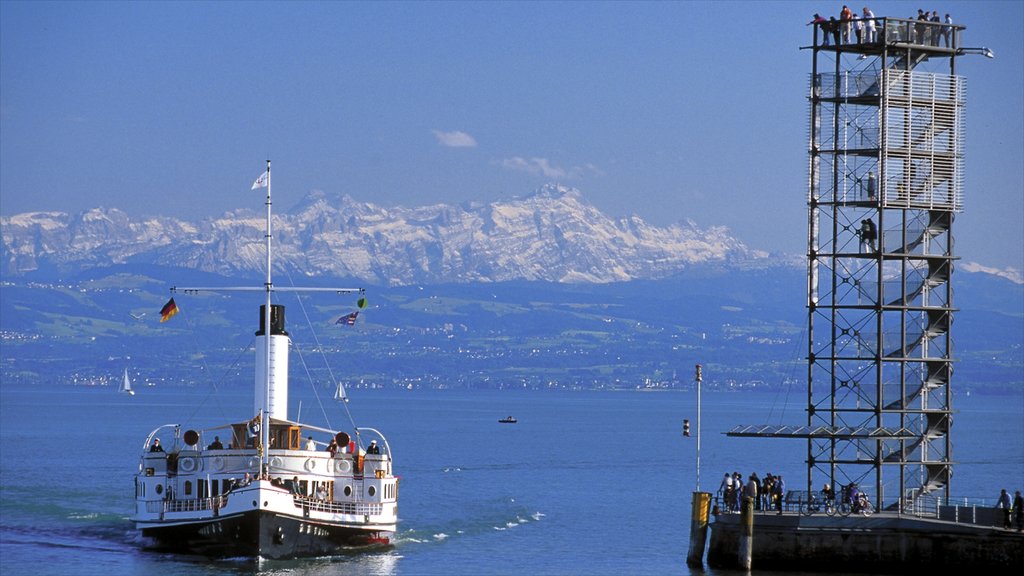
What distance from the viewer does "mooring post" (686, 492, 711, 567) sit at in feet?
185

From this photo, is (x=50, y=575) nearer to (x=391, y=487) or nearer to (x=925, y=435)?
(x=391, y=487)

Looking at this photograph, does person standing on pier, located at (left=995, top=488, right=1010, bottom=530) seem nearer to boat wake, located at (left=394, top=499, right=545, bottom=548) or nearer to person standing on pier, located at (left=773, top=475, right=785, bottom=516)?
person standing on pier, located at (left=773, top=475, right=785, bottom=516)

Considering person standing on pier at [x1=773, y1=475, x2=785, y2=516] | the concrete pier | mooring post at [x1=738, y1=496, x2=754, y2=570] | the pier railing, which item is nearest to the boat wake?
person standing on pier at [x1=773, y1=475, x2=785, y2=516]

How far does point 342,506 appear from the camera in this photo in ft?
217

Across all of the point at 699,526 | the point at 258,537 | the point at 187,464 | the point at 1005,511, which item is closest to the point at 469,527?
the point at 187,464

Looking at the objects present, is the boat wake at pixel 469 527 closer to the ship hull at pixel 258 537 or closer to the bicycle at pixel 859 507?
the ship hull at pixel 258 537

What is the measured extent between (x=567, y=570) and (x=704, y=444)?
118 meters

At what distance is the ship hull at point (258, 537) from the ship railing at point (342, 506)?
0.59 m

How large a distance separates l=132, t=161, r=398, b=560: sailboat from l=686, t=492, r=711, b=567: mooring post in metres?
12.9

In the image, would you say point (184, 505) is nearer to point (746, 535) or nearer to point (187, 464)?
point (187, 464)

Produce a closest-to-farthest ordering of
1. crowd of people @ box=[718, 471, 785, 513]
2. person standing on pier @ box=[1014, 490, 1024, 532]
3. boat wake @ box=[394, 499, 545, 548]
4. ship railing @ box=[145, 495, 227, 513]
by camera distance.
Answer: person standing on pier @ box=[1014, 490, 1024, 532] < crowd of people @ box=[718, 471, 785, 513] < ship railing @ box=[145, 495, 227, 513] < boat wake @ box=[394, 499, 545, 548]

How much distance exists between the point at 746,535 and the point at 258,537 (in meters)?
18.1

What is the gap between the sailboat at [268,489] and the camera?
62625mm

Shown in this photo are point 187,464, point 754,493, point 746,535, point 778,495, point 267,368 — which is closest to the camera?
point 746,535
